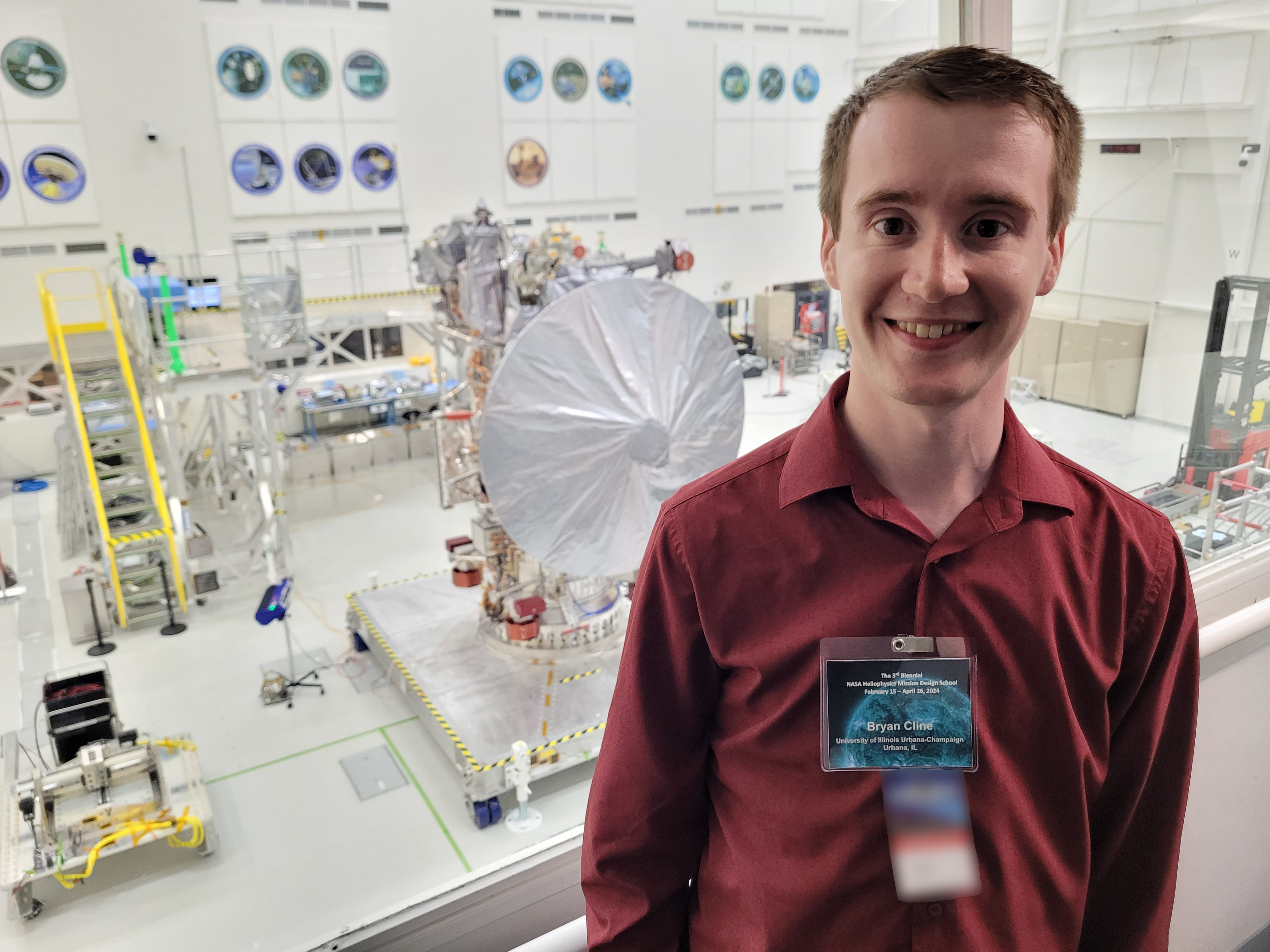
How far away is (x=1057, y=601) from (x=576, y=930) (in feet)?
4.12

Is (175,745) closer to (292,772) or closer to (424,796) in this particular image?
(292,772)

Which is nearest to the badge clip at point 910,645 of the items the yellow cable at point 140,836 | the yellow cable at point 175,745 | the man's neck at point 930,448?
the man's neck at point 930,448

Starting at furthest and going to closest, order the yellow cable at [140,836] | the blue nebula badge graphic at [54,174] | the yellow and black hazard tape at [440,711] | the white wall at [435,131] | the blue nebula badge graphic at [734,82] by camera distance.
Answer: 1. the blue nebula badge graphic at [734,82]
2. the white wall at [435,131]
3. the blue nebula badge graphic at [54,174]
4. the yellow and black hazard tape at [440,711]
5. the yellow cable at [140,836]

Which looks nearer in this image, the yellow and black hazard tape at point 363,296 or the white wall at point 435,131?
the white wall at point 435,131

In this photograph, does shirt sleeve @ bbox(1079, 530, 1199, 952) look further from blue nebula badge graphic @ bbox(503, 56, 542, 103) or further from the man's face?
blue nebula badge graphic @ bbox(503, 56, 542, 103)

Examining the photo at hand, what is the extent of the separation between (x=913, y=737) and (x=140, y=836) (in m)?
5.90

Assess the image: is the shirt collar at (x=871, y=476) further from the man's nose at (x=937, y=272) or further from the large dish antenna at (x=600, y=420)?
the large dish antenna at (x=600, y=420)

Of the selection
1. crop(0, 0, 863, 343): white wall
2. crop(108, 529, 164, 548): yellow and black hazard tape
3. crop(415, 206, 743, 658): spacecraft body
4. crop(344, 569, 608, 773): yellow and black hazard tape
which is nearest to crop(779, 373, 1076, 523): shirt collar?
crop(415, 206, 743, 658): spacecraft body

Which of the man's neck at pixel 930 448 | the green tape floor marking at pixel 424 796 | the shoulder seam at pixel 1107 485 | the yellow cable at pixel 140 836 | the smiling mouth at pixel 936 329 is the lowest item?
the green tape floor marking at pixel 424 796

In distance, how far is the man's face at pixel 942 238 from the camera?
1482 millimetres

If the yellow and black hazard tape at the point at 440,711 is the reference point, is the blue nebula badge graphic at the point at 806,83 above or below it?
above

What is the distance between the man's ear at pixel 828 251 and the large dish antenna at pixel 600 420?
4.11 meters

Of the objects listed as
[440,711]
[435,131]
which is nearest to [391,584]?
[440,711]

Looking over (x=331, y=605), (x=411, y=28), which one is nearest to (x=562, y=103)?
(x=411, y=28)
